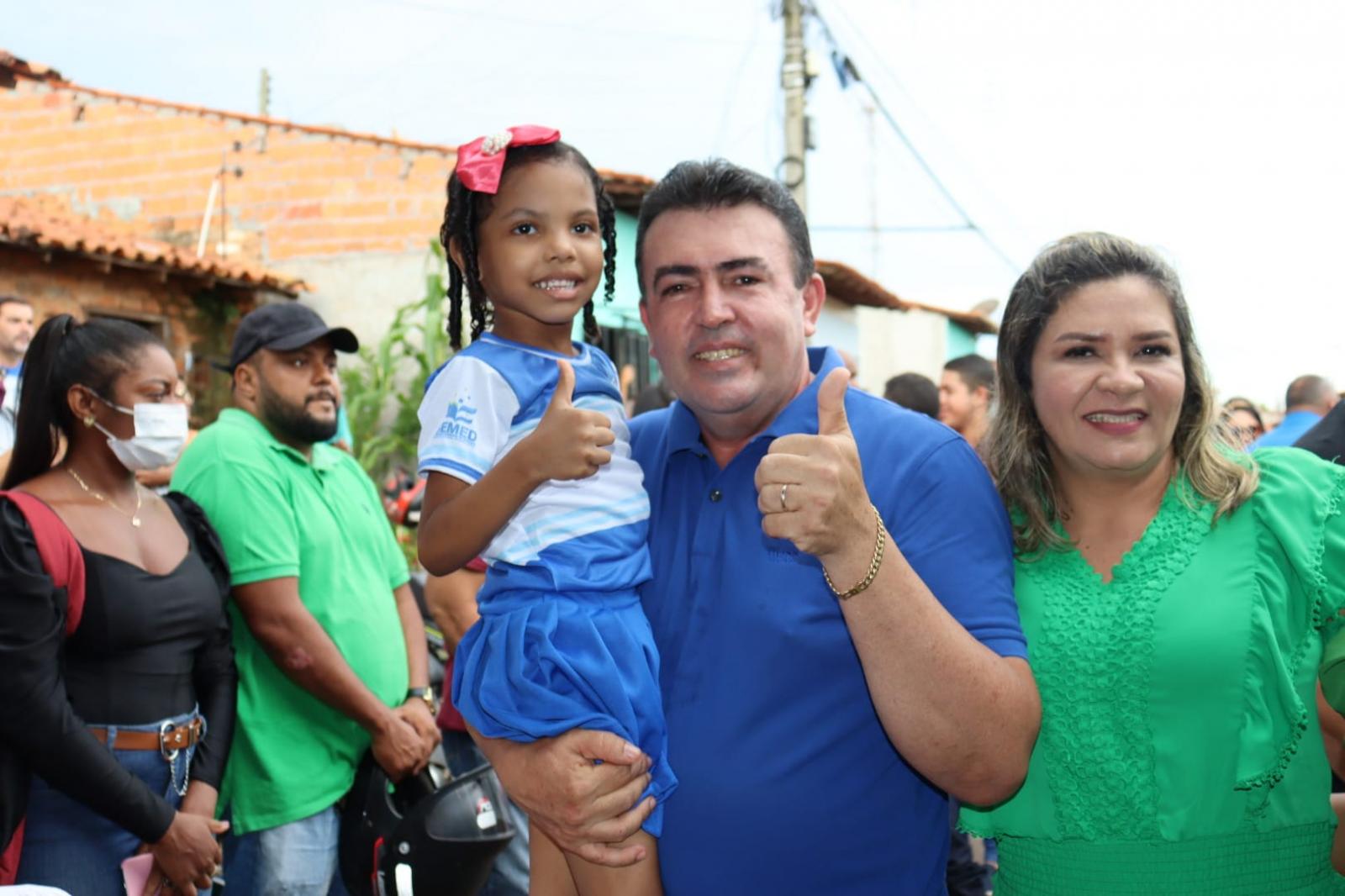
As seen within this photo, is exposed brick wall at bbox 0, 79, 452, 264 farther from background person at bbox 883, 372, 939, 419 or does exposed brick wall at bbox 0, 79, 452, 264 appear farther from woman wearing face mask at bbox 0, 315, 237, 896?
woman wearing face mask at bbox 0, 315, 237, 896

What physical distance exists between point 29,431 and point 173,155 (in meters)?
11.6

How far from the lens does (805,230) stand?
2.56 m

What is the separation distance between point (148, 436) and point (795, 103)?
10.7 m

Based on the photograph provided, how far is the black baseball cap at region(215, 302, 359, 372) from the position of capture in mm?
4145

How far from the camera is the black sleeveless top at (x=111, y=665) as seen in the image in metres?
2.84

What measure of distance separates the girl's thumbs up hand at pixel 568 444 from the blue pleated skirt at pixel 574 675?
0.93ft

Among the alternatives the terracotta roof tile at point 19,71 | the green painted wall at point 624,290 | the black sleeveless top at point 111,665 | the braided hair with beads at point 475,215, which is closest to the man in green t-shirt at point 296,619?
the black sleeveless top at point 111,665

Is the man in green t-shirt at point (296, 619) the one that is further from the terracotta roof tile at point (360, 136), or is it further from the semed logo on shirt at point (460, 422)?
the terracotta roof tile at point (360, 136)

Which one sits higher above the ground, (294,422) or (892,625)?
(294,422)

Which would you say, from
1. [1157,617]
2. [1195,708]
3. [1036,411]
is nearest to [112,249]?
[1036,411]

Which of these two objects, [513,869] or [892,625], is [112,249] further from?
[892,625]

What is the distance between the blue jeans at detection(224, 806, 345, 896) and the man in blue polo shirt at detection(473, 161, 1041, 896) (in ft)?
5.63

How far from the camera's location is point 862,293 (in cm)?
1811

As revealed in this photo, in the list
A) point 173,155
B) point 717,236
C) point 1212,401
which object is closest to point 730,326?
point 717,236
